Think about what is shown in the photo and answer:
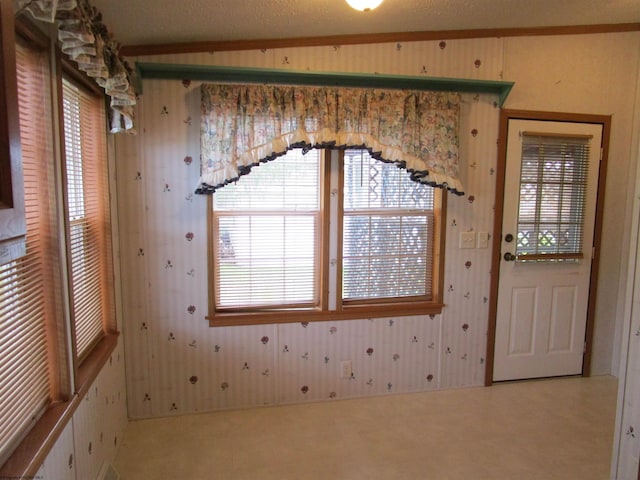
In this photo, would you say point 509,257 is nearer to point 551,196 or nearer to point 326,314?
point 551,196

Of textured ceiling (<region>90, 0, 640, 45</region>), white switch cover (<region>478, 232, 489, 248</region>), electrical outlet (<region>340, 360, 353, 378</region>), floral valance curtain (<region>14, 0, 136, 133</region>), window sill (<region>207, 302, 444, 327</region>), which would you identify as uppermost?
textured ceiling (<region>90, 0, 640, 45</region>)

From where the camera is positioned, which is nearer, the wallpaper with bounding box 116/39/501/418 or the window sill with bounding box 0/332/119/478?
the window sill with bounding box 0/332/119/478

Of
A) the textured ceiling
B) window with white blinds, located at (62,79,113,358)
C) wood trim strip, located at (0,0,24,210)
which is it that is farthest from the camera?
the textured ceiling

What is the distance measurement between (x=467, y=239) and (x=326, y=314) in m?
1.15

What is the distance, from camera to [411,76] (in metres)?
2.57

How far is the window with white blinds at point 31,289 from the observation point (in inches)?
50.8

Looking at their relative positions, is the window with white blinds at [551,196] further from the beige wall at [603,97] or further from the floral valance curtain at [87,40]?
the floral valance curtain at [87,40]

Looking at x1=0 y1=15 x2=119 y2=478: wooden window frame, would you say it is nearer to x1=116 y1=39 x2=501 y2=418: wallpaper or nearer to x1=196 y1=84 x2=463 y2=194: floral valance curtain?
x1=116 y1=39 x2=501 y2=418: wallpaper

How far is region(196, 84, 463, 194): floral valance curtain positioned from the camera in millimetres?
2363

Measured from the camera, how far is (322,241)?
2.73 m

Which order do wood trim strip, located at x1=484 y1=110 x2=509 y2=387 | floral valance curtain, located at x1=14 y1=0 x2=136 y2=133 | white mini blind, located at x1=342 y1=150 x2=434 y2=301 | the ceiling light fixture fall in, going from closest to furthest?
floral valance curtain, located at x1=14 y1=0 x2=136 y2=133
the ceiling light fixture
white mini blind, located at x1=342 y1=150 x2=434 y2=301
wood trim strip, located at x1=484 y1=110 x2=509 y2=387

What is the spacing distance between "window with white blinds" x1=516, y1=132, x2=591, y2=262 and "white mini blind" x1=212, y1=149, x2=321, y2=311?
1.56 meters

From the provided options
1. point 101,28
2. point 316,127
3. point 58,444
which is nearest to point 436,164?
point 316,127

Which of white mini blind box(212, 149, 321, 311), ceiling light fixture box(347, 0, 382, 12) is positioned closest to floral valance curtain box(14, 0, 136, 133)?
white mini blind box(212, 149, 321, 311)
